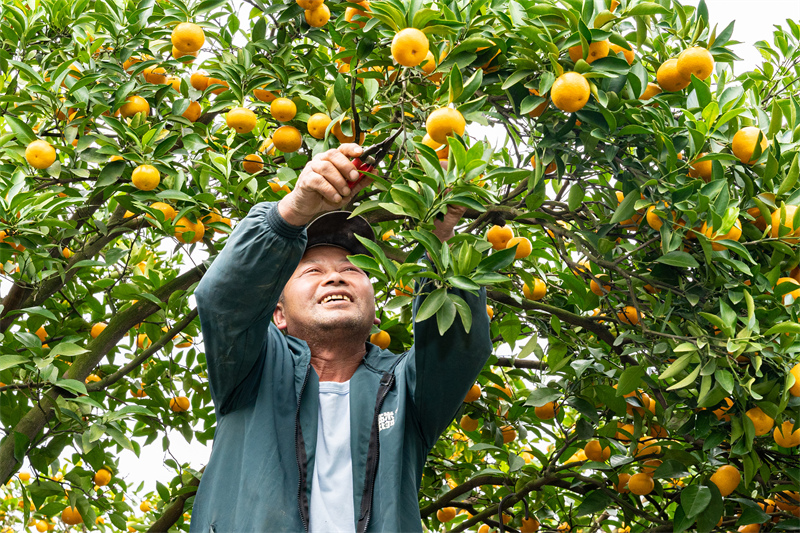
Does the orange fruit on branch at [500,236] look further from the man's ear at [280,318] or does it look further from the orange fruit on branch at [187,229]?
the orange fruit on branch at [187,229]

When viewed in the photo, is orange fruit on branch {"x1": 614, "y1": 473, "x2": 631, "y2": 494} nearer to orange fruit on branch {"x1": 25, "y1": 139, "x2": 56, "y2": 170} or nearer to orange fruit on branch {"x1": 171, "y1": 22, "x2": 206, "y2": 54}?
orange fruit on branch {"x1": 171, "y1": 22, "x2": 206, "y2": 54}

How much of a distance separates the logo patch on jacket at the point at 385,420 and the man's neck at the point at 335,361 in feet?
0.86

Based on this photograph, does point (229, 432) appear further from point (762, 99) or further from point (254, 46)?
point (762, 99)

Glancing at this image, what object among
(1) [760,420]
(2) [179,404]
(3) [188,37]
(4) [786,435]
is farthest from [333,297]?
(2) [179,404]

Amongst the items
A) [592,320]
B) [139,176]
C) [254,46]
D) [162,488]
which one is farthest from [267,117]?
[162,488]

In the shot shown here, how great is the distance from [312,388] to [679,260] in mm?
1153

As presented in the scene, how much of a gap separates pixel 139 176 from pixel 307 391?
3.46ft

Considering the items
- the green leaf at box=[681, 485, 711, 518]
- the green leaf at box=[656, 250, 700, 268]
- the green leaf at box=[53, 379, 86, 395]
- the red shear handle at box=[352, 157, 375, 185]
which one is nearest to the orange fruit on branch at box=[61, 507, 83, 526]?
the green leaf at box=[53, 379, 86, 395]

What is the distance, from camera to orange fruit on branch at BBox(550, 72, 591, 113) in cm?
204

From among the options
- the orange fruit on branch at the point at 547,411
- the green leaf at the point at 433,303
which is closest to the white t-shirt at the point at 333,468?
the green leaf at the point at 433,303

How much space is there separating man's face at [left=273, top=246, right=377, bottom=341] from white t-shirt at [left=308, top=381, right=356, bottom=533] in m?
0.19

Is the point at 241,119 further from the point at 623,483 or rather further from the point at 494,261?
the point at 623,483

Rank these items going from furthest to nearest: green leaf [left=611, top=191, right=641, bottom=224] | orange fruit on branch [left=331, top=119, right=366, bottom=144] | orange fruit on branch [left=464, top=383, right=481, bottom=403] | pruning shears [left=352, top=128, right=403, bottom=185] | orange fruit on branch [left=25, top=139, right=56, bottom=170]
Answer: orange fruit on branch [left=464, top=383, right=481, bottom=403] → orange fruit on branch [left=25, top=139, right=56, bottom=170] → orange fruit on branch [left=331, top=119, right=366, bottom=144] → green leaf [left=611, top=191, right=641, bottom=224] → pruning shears [left=352, top=128, right=403, bottom=185]

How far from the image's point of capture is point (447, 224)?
6.77 feet
